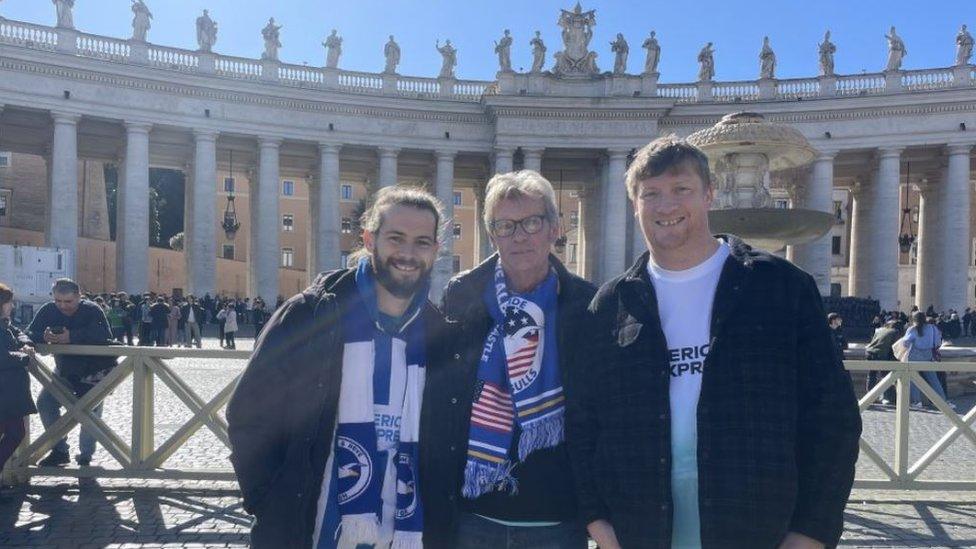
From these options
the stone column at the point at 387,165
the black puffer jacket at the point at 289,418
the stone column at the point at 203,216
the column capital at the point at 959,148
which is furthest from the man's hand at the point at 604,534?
the column capital at the point at 959,148

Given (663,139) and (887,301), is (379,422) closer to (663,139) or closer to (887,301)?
(663,139)

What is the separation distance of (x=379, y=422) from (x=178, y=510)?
3.86m

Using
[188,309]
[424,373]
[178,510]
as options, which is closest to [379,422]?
[424,373]

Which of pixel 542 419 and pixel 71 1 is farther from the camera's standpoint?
pixel 71 1

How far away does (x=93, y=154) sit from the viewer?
3372 cm

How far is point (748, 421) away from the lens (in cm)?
235

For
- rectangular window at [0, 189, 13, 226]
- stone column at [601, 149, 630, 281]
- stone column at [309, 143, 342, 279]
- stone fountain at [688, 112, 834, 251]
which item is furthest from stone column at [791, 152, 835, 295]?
rectangular window at [0, 189, 13, 226]

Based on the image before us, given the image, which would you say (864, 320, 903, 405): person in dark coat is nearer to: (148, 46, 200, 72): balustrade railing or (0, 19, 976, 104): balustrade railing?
(0, 19, 976, 104): balustrade railing

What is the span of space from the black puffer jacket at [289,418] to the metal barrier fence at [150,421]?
12.1 ft

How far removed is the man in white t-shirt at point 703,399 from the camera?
2.34 meters

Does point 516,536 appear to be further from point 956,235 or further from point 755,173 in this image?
point 956,235

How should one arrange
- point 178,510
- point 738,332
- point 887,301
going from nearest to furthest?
point 738,332 → point 178,510 → point 887,301

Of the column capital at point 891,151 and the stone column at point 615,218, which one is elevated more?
the column capital at point 891,151

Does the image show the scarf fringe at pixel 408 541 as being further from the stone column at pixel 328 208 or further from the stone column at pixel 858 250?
the stone column at pixel 858 250
